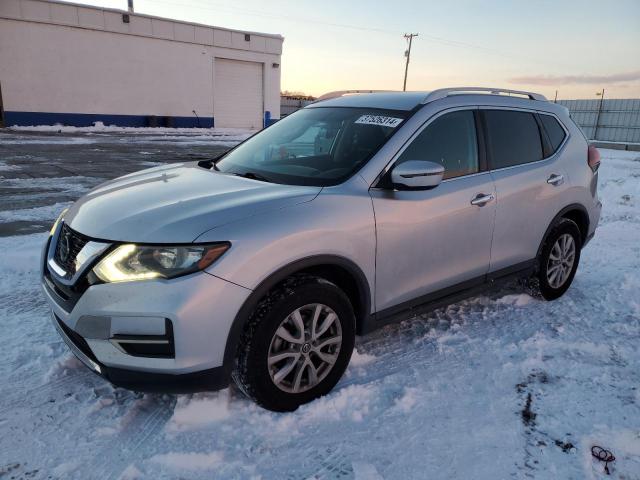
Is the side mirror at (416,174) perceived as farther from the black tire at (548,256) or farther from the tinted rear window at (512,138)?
the black tire at (548,256)

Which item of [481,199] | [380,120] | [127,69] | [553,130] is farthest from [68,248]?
[127,69]

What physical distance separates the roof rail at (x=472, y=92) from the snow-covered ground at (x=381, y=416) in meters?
1.67

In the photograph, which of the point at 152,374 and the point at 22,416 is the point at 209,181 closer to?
the point at 152,374

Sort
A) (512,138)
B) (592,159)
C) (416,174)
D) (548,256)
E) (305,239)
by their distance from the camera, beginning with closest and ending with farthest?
(305,239), (416,174), (512,138), (548,256), (592,159)

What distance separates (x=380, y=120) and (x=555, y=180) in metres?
→ 1.72

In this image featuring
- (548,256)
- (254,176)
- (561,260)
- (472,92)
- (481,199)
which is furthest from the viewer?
(561,260)

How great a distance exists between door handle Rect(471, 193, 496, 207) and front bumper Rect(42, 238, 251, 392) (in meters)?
1.78

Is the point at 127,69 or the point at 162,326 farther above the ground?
the point at 127,69

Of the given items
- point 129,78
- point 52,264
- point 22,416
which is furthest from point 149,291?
point 129,78

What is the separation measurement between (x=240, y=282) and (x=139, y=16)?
29.3 m

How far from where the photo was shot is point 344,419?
2.59 meters

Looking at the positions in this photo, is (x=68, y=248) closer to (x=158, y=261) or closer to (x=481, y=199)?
(x=158, y=261)

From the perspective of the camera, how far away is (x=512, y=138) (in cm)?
379

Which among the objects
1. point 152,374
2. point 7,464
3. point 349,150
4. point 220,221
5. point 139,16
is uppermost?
point 139,16
